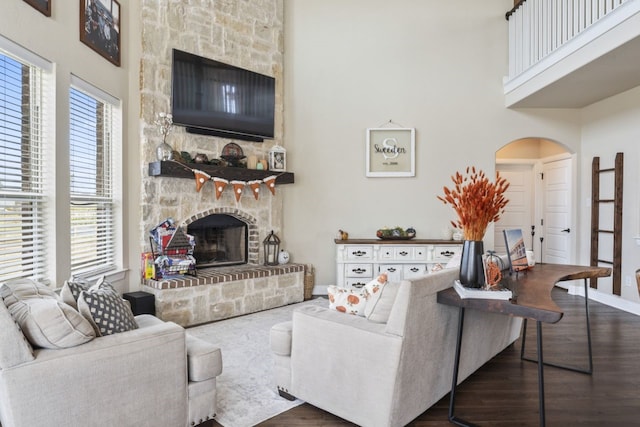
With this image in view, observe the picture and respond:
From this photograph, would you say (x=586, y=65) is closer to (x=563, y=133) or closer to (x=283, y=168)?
(x=563, y=133)

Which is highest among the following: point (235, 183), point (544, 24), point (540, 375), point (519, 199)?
point (544, 24)

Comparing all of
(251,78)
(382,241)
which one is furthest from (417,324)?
(251,78)

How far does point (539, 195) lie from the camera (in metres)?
7.00

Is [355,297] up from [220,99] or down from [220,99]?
down

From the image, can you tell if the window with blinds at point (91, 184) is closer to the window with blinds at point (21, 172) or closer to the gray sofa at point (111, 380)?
the window with blinds at point (21, 172)

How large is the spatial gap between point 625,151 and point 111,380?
5808 millimetres

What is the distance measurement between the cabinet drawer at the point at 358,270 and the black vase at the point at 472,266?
3061mm

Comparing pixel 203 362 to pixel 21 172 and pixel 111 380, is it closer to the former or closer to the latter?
pixel 111 380

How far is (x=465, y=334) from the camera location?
2676 millimetres

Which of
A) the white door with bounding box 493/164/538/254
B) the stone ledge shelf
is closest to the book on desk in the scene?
the stone ledge shelf

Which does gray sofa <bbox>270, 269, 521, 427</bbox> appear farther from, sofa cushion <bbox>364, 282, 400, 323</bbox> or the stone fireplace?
the stone fireplace

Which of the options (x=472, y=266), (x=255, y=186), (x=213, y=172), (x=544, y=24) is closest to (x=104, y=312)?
(x=472, y=266)

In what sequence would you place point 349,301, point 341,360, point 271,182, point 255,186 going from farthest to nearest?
point 271,182 < point 255,186 < point 349,301 < point 341,360

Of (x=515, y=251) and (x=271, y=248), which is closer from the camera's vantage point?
(x=515, y=251)
